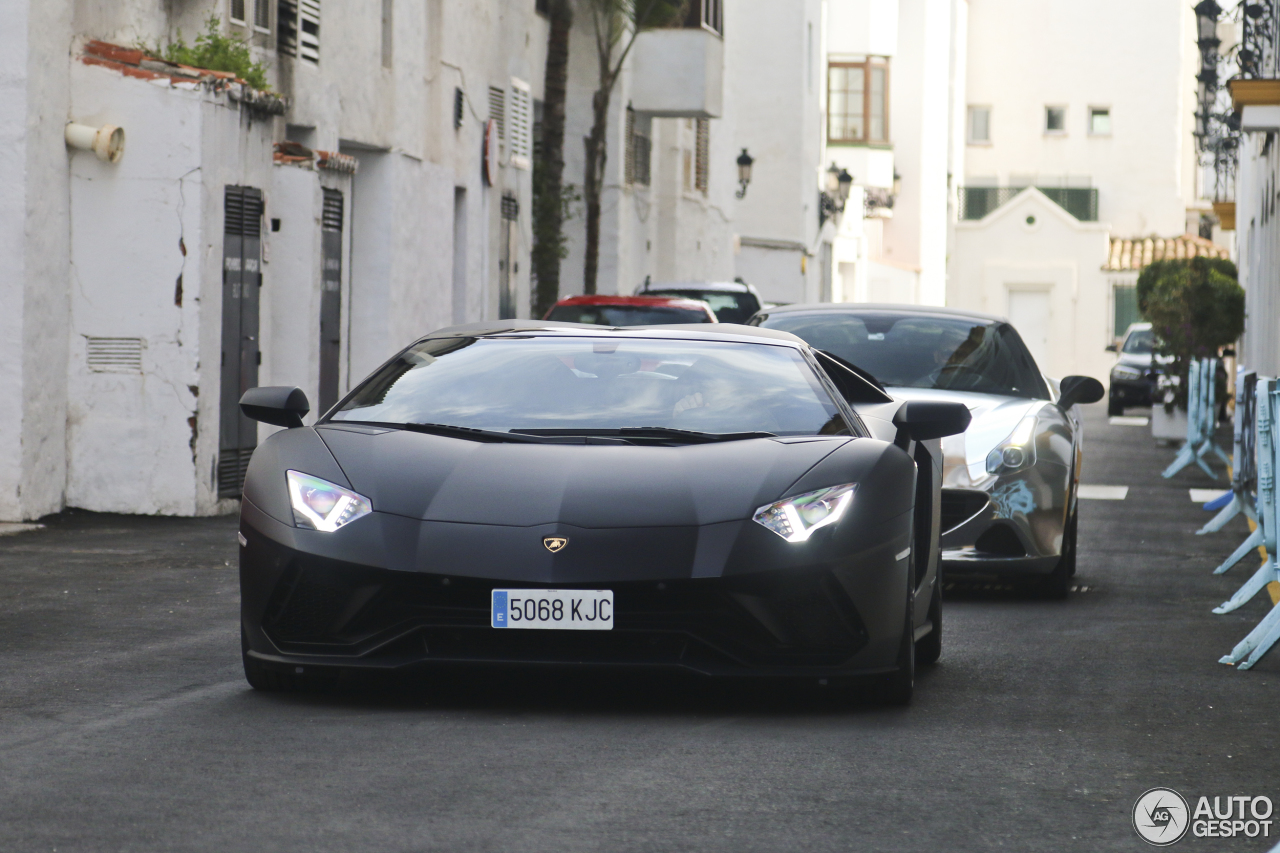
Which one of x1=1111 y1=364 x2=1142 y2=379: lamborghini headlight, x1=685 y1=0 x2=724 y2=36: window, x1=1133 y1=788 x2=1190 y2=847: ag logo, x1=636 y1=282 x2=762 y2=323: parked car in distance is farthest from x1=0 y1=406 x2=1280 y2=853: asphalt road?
x1=1111 y1=364 x2=1142 y2=379: lamborghini headlight

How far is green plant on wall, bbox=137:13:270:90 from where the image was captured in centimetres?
1512

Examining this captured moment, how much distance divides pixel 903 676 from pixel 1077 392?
189 inches

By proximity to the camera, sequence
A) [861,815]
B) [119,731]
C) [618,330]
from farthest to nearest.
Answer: [618,330] → [119,731] → [861,815]

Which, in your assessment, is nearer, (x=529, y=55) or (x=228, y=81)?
(x=228, y=81)

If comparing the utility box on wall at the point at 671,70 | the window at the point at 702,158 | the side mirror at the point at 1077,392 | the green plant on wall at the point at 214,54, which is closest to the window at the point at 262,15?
the green plant on wall at the point at 214,54

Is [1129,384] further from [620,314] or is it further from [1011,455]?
[1011,455]

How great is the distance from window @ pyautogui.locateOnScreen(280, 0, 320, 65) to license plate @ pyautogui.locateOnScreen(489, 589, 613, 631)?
523 inches

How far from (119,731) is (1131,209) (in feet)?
212

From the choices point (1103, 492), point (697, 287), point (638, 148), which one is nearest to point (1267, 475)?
point (1103, 492)

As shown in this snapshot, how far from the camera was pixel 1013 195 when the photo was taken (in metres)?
68.8

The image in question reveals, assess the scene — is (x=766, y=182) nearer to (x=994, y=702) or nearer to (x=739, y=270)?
(x=739, y=270)

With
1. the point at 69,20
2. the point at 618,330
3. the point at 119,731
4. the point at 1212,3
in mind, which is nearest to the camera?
the point at 119,731

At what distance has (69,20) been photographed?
45.2ft

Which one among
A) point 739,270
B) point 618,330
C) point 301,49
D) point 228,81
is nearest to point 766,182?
point 739,270
